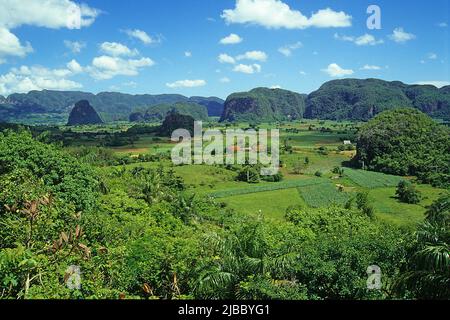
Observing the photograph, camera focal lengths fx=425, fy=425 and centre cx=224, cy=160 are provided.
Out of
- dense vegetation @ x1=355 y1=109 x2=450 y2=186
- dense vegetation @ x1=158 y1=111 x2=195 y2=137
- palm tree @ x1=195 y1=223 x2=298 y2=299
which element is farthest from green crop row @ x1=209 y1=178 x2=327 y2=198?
dense vegetation @ x1=158 y1=111 x2=195 y2=137

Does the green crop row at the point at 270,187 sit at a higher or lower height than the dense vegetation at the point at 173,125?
lower

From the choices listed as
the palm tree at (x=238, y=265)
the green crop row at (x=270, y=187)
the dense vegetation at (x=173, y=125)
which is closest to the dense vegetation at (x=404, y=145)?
the green crop row at (x=270, y=187)

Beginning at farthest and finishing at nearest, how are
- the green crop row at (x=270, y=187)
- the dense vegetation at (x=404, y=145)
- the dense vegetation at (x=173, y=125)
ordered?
the dense vegetation at (x=173, y=125) → the dense vegetation at (x=404, y=145) → the green crop row at (x=270, y=187)

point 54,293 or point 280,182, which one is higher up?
point 54,293

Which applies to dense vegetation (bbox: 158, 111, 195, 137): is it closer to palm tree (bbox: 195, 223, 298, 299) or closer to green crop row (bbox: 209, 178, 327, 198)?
green crop row (bbox: 209, 178, 327, 198)

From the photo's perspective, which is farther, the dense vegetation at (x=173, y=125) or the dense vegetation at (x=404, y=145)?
the dense vegetation at (x=173, y=125)

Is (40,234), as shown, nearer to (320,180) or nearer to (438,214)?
(438,214)

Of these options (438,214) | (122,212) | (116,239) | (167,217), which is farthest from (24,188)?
(438,214)

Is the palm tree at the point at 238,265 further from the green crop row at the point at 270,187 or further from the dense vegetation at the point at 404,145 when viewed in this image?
the dense vegetation at the point at 404,145
